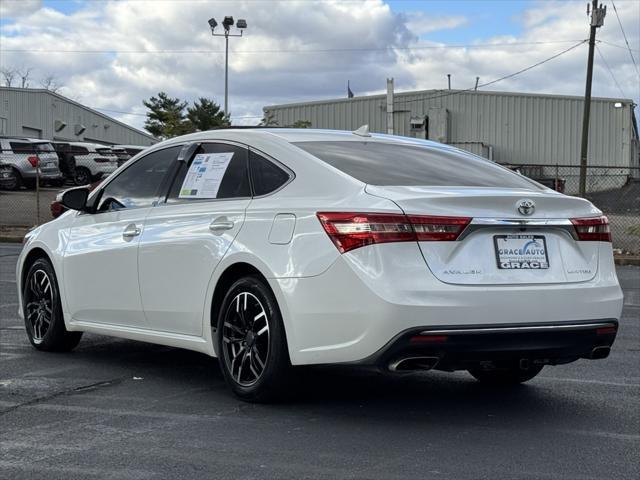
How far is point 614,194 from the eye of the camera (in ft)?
119

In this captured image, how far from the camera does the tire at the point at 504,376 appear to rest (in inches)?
246

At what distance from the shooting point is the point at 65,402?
568cm

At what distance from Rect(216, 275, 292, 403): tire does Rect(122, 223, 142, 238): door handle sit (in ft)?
3.52

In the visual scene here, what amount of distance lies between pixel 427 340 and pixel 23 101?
4893 centimetres

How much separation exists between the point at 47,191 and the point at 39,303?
80.3 feet

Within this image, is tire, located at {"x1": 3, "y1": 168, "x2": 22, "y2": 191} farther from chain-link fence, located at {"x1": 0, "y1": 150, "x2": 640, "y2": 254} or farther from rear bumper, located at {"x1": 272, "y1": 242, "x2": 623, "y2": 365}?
rear bumper, located at {"x1": 272, "y1": 242, "x2": 623, "y2": 365}

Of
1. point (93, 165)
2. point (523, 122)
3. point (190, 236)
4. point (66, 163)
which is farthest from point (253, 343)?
point (523, 122)

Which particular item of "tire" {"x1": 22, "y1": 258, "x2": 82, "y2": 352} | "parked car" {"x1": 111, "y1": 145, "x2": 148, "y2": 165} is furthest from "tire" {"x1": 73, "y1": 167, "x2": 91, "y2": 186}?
"tire" {"x1": 22, "y1": 258, "x2": 82, "y2": 352}

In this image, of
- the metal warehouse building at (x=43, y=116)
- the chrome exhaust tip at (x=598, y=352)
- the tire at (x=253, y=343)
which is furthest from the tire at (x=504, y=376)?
the metal warehouse building at (x=43, y=116)

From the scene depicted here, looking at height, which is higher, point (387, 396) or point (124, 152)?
point (124, 152)

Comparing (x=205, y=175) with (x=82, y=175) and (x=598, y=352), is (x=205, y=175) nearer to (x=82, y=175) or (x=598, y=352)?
(x=598, y=352)

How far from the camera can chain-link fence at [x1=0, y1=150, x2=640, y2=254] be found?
22.7m

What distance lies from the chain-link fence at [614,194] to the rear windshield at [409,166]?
12.5 meters

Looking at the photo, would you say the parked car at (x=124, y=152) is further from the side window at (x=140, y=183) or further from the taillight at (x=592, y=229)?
the taillight at (x=592, y=229)
